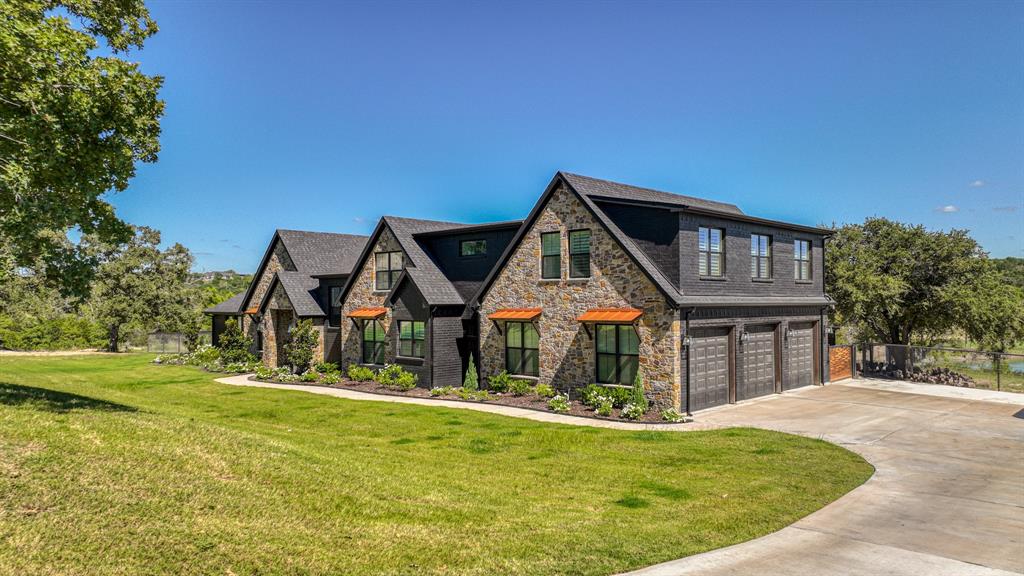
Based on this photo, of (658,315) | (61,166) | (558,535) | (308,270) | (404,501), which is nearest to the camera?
(558,535)

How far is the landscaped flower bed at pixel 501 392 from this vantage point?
60.6ft

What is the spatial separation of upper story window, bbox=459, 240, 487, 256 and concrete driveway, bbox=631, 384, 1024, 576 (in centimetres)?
1138

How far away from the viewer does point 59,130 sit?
11.0m

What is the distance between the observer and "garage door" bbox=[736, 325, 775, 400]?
69.9 feet

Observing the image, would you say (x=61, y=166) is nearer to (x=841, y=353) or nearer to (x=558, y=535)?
(x=558, y=535)

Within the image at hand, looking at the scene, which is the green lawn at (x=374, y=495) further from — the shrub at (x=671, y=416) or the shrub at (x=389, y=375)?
the shrub at (x=389, y=375)

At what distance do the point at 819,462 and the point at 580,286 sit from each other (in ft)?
32.0

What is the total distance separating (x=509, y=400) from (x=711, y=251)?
858cm

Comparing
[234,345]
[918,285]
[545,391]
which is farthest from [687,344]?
[234,345]

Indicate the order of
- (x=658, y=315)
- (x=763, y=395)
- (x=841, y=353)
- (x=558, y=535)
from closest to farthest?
(x=558, y=535)
(x=658, y=315)
(x=763, y=395)
(x=841, y=353)

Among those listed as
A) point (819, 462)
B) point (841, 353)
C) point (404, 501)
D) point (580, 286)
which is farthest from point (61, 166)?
point (841, 353)

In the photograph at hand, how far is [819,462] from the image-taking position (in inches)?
498

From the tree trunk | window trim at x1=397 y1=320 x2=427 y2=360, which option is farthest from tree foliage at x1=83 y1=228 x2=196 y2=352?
window trim at x1=397 y1=320 x2=427 y2=360

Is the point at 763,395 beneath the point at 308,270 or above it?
beneath
